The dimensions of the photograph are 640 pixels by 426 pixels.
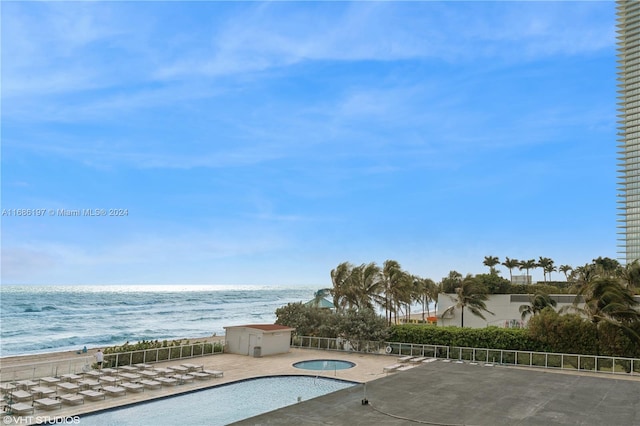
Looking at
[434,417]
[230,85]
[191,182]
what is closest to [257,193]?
[191,182]

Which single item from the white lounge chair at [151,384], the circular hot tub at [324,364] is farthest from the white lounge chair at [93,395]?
the circular hot tub at [324,364]

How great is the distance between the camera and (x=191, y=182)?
48.3m

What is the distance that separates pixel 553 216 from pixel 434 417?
49798 mm

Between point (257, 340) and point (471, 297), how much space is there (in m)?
22.3

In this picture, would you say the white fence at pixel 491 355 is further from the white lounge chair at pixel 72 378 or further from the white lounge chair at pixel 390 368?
the white lounge chair at pixel 72 378

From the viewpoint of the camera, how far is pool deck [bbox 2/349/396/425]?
14.9m

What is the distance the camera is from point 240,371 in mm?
21969

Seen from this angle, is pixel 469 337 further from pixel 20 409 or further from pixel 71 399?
pixel 20 409

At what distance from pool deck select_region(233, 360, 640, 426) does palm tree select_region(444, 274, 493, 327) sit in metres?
19.9

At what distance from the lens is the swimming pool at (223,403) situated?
46.5 ft

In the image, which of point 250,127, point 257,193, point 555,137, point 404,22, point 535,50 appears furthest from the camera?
point 257,193

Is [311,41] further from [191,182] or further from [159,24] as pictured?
[191,182]

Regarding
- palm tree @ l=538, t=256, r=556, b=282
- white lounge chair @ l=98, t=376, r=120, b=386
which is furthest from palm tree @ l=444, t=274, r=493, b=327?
palm tree @ l=538, t=256, r=556, b=282

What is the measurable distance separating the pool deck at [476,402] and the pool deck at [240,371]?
2993 millimetres
